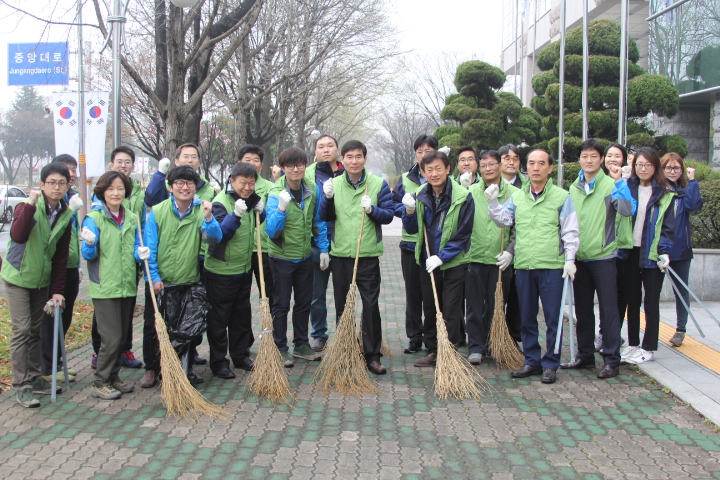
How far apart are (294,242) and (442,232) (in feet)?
4.06

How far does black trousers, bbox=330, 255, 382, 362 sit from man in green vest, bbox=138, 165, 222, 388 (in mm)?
1081

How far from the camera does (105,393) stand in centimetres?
456

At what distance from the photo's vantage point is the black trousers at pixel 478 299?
5422 millimetres

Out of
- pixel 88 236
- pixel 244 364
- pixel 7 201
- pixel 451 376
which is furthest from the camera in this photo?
pixel 7 201

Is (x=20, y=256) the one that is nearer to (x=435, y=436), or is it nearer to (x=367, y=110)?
(x=435, y=436)

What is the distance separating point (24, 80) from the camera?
681 inches

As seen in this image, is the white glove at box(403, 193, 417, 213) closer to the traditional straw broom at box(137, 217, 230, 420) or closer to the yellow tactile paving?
the traditional straw broom at box(137, 217, 230, 420)

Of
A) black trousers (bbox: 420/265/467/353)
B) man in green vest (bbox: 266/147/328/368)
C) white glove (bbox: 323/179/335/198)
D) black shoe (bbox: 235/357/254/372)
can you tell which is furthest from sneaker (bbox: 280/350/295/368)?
white glove (bbox: 323/179/335/198)

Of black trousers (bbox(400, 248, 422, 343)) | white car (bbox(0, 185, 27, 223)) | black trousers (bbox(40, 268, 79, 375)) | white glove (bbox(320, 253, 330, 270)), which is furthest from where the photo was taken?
white car (bbox(0, 185, 27, 223))

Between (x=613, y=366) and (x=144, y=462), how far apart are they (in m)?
3.61

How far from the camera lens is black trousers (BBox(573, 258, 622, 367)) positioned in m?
5.02

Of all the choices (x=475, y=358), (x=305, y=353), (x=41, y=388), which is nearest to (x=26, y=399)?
(x=41, y=388)

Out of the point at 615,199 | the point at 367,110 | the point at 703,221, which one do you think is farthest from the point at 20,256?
the point at 367,110

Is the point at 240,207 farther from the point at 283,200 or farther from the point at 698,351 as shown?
the point at 698,351
